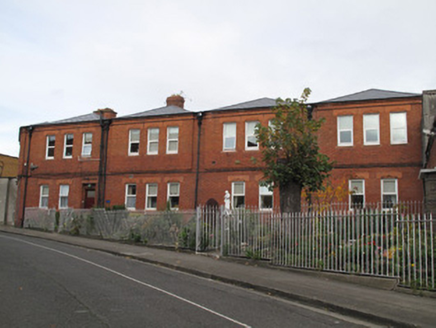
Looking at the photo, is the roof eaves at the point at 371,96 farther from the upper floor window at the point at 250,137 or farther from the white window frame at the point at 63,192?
the white window frame at the point at 63,192

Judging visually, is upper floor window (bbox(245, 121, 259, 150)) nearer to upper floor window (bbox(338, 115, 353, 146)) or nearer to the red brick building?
the red brick building

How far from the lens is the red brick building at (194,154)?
2203 cm

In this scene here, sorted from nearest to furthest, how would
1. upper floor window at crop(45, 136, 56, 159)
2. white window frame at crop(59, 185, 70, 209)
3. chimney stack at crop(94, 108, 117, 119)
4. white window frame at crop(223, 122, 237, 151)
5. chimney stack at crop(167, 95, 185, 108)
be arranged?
white window frame at crop(223, 122, 237, 151) → white window frame at crop(59, 185, 70, 209) → upper floor window at crop(45, 136, 56, 159) → chimney stack at crop(94, 108, 117, 119) → chimney stack at crop(167, 95, 185, 108)

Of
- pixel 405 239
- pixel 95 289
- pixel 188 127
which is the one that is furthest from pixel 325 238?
pixel 188 127

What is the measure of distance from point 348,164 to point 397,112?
3466mm

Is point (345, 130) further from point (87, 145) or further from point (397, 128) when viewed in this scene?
point (87, 145)

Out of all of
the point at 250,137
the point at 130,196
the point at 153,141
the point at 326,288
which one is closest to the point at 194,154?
the point at 153,141

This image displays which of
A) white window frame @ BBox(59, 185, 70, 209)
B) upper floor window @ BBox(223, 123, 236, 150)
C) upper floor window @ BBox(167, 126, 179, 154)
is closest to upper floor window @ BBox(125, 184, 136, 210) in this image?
upper floor window @ BBox(167, 126, 179, 154)

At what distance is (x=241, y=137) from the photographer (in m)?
25.0

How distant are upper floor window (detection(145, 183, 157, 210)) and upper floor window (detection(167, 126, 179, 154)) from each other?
2282 millimetres

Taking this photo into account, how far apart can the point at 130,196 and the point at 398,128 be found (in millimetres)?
15540

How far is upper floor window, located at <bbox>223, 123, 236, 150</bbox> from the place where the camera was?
82.9 ft

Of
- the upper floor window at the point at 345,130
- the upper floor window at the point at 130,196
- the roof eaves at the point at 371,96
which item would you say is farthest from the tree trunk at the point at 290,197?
the upper floor window at the point at 130,196

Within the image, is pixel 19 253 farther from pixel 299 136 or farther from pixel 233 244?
pixel 299 136
